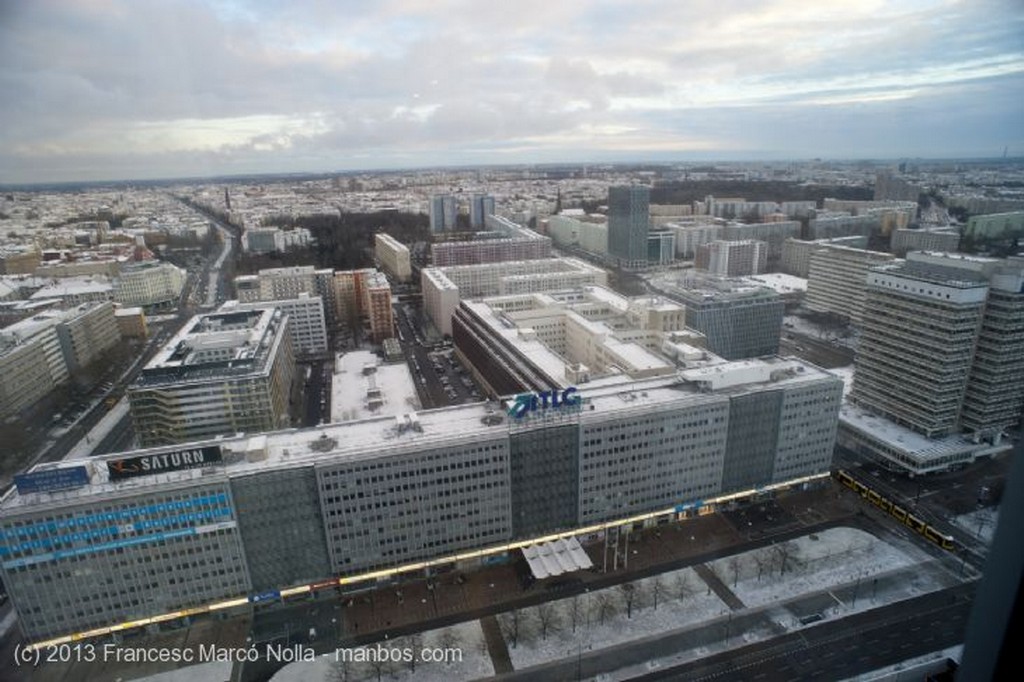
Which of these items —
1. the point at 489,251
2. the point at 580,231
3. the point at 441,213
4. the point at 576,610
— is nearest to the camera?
the point at 576,610

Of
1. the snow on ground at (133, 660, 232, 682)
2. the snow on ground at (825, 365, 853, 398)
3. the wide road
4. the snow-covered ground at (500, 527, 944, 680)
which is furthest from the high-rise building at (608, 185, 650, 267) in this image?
the snow on ground at (133, 660, 232, 682)

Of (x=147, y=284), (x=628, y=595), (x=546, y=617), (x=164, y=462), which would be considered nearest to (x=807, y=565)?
(x=628, y=595)

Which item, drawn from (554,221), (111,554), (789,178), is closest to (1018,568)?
(111,554)

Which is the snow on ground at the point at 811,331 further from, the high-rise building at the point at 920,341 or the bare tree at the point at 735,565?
the bare tree at the point at 735,565

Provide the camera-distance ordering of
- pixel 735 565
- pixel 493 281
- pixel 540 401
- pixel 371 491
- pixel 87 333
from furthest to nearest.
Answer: pixel 493 281 < pixel 87 333 < pixel 540 401 < pixel 735 565 < pixel 371 491

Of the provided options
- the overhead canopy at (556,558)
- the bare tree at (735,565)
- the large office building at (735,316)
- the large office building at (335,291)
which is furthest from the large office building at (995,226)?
the large office building at (335,291)

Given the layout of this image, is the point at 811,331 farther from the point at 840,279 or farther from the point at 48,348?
the point at 48,348
